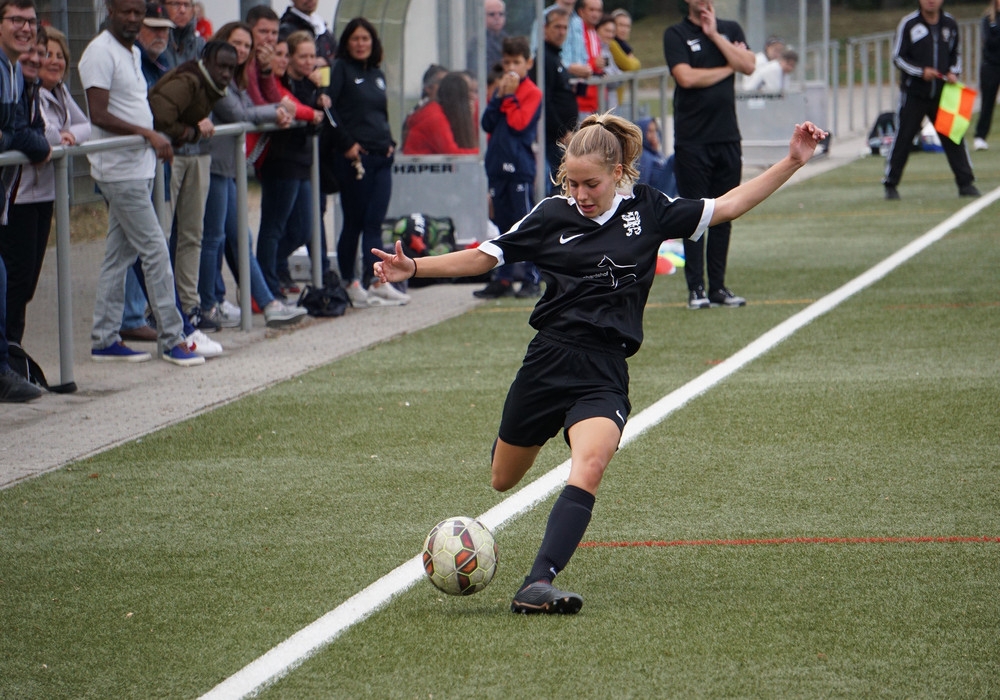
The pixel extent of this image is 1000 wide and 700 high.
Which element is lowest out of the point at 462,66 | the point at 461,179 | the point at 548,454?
the point at 548,454

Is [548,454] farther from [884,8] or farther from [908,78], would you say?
[884,8]

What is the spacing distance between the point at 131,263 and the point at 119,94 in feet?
3.57

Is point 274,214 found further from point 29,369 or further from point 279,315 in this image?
point 29,369

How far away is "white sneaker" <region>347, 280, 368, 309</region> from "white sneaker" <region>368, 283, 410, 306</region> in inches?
2.1

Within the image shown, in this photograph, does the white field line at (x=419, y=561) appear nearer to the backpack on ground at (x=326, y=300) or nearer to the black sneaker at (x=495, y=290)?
the black sneaker at (x=495, y=290)

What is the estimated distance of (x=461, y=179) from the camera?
13.9m

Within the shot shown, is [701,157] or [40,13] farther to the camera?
[40,13]

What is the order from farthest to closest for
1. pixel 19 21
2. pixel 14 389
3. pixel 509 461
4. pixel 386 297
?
pixel 386 297, pixel 14 389, pixel 19 21, pixel 509 461

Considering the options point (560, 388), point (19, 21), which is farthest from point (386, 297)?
point (560, 388)

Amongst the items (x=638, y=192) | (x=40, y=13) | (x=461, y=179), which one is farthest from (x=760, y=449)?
(x=40, y=13)

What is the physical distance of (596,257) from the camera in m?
5.12

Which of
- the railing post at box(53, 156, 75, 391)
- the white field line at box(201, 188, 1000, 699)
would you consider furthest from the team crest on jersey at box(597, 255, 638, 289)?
the railing post at box(53, 156, 75, 391)

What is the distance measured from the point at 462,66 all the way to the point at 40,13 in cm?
459

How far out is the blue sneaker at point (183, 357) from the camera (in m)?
9.47
